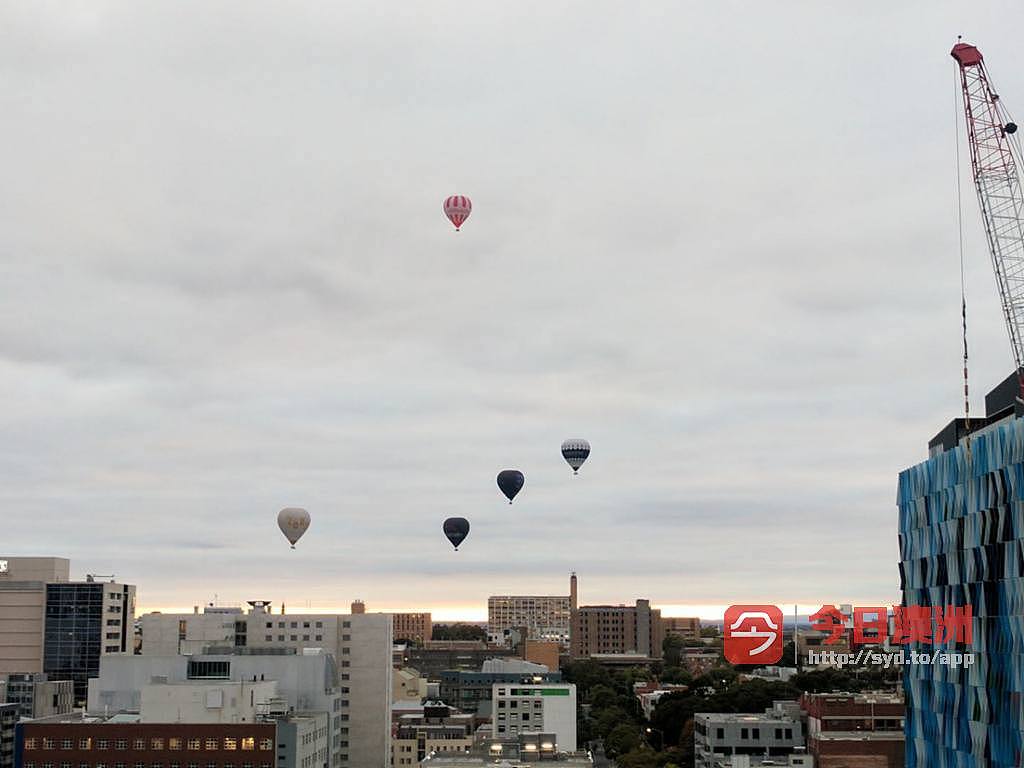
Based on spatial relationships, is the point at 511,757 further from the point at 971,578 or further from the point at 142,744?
the point at 971,578

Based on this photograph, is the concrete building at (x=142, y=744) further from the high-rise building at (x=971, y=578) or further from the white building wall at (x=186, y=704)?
the high-rise building at (x=971, y=578)

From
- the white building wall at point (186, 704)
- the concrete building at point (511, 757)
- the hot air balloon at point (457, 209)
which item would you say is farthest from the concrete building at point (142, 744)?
the hot air balloon at point (457, 209)

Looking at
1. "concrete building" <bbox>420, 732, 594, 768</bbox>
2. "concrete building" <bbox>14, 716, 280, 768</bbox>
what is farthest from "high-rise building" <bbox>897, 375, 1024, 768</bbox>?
"concrete building" <bbox>14, 716, 280, 768</bbox>

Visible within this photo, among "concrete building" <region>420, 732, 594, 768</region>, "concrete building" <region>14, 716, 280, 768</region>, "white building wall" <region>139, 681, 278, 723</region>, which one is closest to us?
"concrete building" <region>420, 732, 594, 768</region>

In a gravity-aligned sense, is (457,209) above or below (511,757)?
above

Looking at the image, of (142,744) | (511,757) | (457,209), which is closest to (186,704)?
(142,744)

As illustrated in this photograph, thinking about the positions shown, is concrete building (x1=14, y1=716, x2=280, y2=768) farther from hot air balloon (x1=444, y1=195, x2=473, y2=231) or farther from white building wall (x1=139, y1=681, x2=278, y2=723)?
hot air balloon (x1=444, y1=195, x2=473, y2=231)
